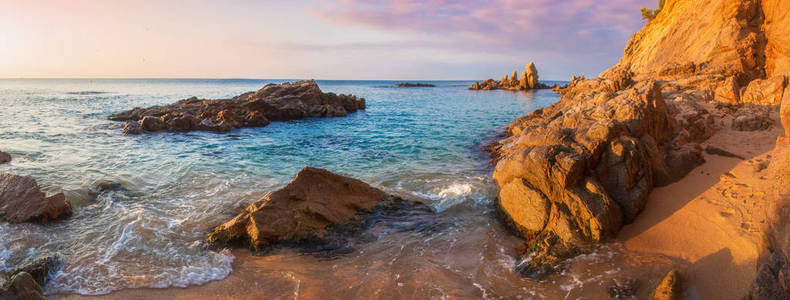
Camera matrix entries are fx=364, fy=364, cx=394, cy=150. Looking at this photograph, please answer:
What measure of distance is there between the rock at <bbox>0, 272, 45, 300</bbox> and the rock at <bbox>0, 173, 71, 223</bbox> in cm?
430

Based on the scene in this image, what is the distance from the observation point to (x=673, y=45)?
23297mm

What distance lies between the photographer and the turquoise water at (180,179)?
7.08 meters

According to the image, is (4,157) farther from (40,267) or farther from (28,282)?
(28,282)

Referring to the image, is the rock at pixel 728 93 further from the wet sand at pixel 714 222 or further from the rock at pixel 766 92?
the wet sand at pixel 714 222

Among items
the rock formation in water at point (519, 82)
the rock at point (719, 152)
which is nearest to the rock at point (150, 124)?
the rock at point (719, 152)

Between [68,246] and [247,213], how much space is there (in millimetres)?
3659

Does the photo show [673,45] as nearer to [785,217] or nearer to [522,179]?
[522,179]

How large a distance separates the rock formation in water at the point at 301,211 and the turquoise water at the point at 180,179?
0.71m

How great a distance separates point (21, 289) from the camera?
516cm

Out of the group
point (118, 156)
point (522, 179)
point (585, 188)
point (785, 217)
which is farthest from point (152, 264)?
point (118, 156)

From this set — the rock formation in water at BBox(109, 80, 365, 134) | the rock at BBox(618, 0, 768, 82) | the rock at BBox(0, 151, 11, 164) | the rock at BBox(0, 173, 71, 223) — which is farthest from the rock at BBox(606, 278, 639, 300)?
the rock formation in water at BBox(109, 80, 365, 134)

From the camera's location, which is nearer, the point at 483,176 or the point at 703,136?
the point at 703,136

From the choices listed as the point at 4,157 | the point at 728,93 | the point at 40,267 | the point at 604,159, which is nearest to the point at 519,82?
the point at 728,93

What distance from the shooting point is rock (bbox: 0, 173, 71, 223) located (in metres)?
8.52
